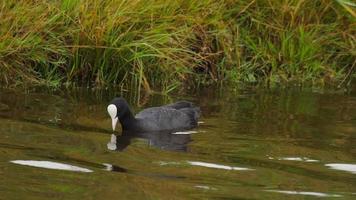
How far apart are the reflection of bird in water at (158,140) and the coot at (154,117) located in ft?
0.28

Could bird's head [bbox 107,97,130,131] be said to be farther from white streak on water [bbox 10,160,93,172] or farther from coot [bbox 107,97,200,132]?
white streak on water [bbox 10,160,93,172]

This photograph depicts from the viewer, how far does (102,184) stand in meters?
7.43

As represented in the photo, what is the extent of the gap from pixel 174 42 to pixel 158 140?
95.3 inches

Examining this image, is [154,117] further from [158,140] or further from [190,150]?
[190,150]

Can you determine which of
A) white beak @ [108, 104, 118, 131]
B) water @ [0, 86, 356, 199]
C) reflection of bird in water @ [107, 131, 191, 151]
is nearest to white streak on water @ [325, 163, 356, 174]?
water @ [0, 86, 356, 199]

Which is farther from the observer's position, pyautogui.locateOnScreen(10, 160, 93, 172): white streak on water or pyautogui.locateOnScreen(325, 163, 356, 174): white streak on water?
pyautogui.locateOnScreen(325, 163, 356, 174): white streak on water

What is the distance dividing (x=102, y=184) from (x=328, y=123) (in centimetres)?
→ 347

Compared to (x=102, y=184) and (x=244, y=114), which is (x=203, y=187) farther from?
(x=244, y=114)

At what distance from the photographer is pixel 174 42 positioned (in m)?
11.7

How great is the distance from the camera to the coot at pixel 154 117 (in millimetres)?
9820

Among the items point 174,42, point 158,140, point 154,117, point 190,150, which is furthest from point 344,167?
point 174,42

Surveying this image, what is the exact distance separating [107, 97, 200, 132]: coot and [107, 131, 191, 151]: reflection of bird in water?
0.28ft

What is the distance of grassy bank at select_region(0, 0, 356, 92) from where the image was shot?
11.4m

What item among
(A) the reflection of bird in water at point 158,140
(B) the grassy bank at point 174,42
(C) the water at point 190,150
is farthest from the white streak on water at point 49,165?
(B) the grassy bank at point 174,42
